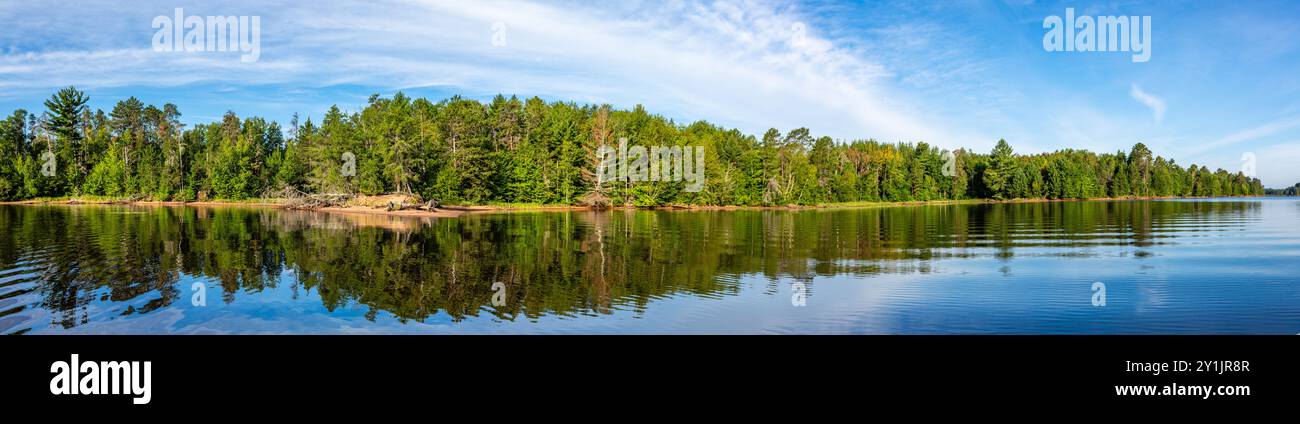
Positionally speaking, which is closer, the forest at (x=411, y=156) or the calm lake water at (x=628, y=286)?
the calm lake water at (x=628, y=286)

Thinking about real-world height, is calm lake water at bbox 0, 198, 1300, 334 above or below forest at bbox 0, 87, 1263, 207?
below

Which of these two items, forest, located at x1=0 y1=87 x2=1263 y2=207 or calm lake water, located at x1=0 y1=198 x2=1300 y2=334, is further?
forest, located at x1=0 y1=87 x2=1263 y2=207

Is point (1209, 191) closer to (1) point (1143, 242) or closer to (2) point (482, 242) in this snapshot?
(1) point (1143, 242)

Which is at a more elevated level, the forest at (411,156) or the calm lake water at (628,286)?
the forest at (411,156)

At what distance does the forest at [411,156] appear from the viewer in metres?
76.2

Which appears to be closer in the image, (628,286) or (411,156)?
(628,286)

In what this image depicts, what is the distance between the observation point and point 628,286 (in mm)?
17500

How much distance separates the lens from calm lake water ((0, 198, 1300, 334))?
42.9ft

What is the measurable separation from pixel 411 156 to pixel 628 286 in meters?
Result: 63.7

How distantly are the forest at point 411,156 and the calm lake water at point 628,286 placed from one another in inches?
1771

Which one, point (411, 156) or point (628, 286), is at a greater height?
point (411, 156)

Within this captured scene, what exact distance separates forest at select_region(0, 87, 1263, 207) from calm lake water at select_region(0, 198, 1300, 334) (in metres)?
45.0
